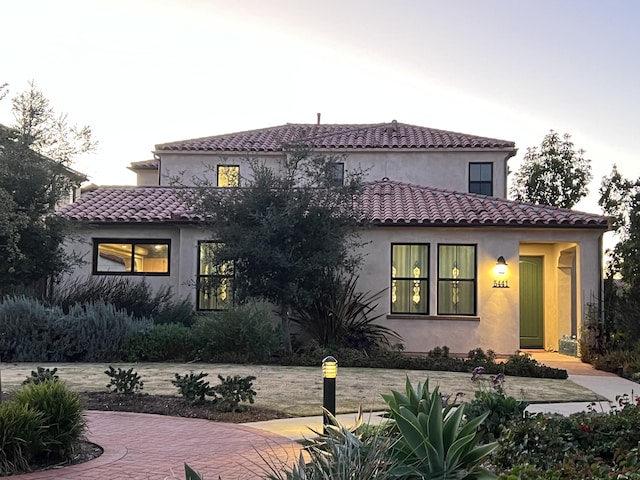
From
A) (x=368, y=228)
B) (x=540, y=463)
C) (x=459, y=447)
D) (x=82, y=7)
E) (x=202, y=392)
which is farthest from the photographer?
(x=368, y=228)

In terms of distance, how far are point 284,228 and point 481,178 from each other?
10.4 metres

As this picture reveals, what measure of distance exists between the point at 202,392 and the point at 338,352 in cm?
690

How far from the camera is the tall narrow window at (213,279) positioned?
54.6 ft

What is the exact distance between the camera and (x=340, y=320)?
17125 millimetres

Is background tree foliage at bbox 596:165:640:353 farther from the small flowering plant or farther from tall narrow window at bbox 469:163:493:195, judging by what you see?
the small flowering plant

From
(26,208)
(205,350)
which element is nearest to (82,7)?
(26,208)

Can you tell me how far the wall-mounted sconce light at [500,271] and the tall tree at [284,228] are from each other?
4.31 metres

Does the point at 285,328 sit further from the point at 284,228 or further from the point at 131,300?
the point at 131,300

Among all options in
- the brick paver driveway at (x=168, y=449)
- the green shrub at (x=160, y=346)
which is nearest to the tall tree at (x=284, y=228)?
the green shrub at (x=160, y=346)

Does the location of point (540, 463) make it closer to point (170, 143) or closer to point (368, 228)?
point (368, 228)

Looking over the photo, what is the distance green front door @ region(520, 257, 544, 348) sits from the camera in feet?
66.8

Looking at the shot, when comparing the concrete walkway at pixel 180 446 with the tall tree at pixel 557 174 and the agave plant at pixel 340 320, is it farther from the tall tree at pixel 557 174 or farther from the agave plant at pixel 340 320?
the tall tree at pixel 557 174

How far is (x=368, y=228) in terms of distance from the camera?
18.0 metres

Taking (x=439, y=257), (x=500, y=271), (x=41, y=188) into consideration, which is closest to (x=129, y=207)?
(x=41, y=188)
